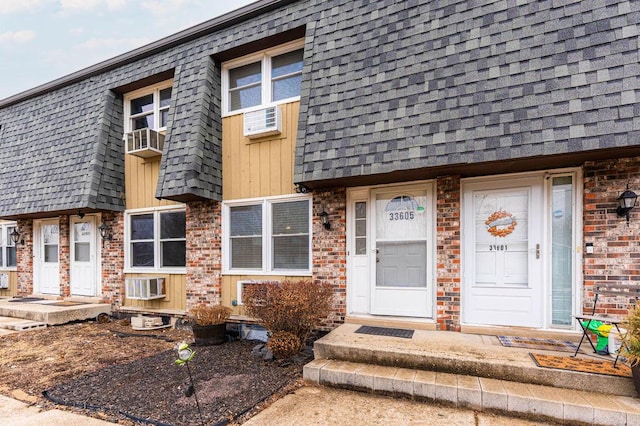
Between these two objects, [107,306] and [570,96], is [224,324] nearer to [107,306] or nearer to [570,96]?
[107,306]

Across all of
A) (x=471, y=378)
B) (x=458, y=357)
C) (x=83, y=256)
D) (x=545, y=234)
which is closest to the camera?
(x=471, y=378)

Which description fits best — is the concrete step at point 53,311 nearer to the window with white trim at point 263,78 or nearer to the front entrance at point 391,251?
the window with white trim at point 263,78

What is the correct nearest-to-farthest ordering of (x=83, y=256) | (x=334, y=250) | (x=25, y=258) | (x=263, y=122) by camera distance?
(x=334, y=250) → (x=263, y=122) → (x=83, y=256) → (x=25, y=258)

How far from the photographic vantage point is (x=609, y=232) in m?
3.85

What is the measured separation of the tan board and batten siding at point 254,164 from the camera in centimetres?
570

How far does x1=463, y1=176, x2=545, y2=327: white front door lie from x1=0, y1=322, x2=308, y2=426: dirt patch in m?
2.65

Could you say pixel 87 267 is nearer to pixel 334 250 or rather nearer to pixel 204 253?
pixel 204 253

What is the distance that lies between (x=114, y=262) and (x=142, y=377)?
4274 millimetres

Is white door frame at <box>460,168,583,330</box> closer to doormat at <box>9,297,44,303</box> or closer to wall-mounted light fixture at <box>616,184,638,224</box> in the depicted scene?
wall-mounted light fixture at <box>616,184,638,224</box>

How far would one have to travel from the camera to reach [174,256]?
6.89m

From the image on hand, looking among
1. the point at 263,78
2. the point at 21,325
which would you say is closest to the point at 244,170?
the point at 263,78

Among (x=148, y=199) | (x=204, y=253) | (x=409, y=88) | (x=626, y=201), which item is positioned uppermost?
(x=409, y=88)

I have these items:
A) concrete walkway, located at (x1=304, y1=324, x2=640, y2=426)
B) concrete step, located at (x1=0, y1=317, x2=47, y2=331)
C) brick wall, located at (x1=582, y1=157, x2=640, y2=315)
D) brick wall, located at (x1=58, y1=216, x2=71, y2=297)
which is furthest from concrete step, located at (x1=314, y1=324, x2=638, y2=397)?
brick wall, located at (x1=58, y1=216, x2=71, y2=297)

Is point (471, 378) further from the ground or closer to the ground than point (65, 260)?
closer to the ground
